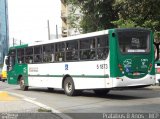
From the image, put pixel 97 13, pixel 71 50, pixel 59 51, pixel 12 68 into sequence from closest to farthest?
1. pixel 71 50
2. pixel 59 51
3. pixel 12 68
4. pixel 97 13

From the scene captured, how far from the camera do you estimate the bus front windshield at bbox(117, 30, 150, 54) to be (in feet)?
62.8

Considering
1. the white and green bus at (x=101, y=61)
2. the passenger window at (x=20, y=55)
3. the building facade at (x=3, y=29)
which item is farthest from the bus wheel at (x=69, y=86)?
the building facade at (x=3, y=29)

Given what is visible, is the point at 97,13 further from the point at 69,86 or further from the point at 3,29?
the point at 3,29

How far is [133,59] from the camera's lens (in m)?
19.2

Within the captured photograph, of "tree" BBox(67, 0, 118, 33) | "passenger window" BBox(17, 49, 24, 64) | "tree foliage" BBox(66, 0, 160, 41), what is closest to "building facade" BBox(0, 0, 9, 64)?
"tree" BBox(67, 0, 118, 33)

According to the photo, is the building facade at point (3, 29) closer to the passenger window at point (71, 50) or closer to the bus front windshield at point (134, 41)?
the passenger window at point (71, 50)

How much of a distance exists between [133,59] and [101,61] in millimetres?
1384

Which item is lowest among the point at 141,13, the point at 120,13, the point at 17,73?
the point at 17,73

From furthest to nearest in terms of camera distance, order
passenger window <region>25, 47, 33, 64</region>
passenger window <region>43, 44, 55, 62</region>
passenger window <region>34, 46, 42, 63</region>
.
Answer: passenger window <region>25, 47, 33, 64</region>, passenger window <region>34, 46, 42, 63</region>, passenger window <region>43, 44, 55, 62</region>

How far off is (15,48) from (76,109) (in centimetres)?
1336

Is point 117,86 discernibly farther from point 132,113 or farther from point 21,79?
point 21,79

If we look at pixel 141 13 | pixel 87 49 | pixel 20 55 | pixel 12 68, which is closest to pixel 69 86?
pixel 87 49

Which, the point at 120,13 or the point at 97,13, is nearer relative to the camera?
the point at 120,13

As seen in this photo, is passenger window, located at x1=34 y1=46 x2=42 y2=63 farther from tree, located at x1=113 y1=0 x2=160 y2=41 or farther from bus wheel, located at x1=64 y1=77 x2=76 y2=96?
tree, located at x1=113 y1=0 x2=160 y2=41
